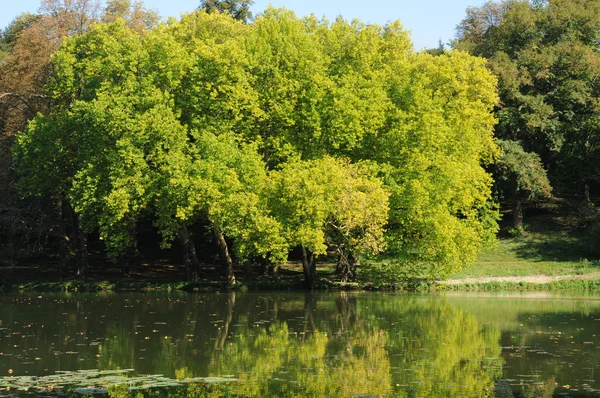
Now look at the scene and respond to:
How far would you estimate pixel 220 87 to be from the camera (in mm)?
44875

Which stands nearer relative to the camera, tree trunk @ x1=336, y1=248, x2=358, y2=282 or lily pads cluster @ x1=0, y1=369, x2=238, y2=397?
lily pads cluster @ x1=0, y1=369, x2=238, y2=397

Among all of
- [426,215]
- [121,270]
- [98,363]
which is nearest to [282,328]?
[98,363]

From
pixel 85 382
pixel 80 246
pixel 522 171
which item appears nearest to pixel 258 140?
pixel 80 246

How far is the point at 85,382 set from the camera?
60.7 ft

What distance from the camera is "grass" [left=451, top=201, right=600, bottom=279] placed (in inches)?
1925

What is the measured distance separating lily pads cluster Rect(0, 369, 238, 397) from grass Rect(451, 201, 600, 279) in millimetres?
30844

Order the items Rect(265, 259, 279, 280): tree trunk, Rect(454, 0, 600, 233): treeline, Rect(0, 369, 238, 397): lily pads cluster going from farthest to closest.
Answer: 1. Rect(454, 0, 600, 233): treeline
2. Rect(265, 259, 279, 280): tree trunk
3. Rect(0, 369, 238, 397): lily pads cluster

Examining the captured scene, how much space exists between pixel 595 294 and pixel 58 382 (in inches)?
1152

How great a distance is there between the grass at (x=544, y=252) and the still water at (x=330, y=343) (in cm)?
1045

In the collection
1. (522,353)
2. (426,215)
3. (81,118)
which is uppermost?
(81,118)

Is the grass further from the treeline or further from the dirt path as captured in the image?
the treeline

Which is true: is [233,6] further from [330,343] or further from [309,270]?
[330,343]

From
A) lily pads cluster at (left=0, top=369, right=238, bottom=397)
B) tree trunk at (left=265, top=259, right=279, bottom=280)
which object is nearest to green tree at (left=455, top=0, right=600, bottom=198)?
tree trunk at (left=265, top=259, right=279, bottom=280)

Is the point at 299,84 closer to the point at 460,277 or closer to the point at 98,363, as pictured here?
the point at 460,277
